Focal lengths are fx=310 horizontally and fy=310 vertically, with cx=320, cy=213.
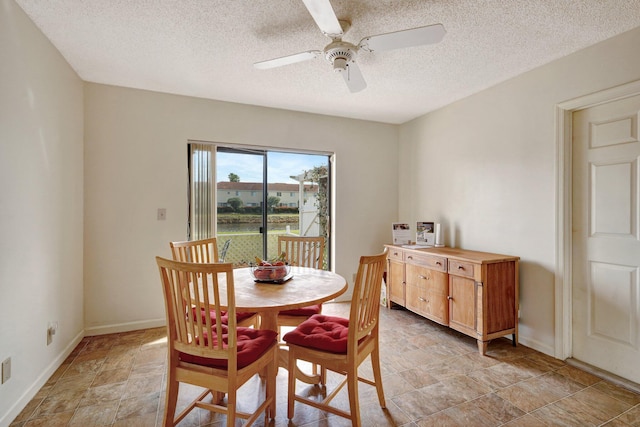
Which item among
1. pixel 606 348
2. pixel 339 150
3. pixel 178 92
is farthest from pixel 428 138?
pixel 178 92

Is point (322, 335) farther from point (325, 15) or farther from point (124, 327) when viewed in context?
point (124, 327)

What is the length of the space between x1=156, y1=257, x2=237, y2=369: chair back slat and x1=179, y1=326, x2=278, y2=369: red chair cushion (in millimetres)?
49

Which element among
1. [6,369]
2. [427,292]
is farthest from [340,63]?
[6,369]

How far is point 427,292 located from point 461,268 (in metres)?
0.51

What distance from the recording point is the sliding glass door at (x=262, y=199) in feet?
11.9

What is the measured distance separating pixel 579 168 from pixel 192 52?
3.16 metres

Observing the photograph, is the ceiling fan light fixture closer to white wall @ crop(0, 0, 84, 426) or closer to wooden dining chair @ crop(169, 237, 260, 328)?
wooden dining chair @ crop(169, 237, 260, 328)

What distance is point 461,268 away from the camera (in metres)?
2.77

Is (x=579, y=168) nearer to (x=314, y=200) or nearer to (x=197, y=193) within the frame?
(x=314, y=200)

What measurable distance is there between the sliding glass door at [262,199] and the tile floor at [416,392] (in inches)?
55.6

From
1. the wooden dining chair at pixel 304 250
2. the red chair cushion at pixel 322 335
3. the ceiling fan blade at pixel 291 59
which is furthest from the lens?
the wooden dining chair at pixel 304 250

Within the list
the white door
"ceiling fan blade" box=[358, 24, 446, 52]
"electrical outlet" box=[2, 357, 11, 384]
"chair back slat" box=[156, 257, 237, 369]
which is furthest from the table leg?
the white door

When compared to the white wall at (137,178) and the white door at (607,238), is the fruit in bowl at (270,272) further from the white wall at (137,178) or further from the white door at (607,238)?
the white door at (607,238)

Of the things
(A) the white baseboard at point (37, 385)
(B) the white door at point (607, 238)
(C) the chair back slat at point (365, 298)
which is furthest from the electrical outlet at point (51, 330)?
(B) the white door at point (607, 238)
